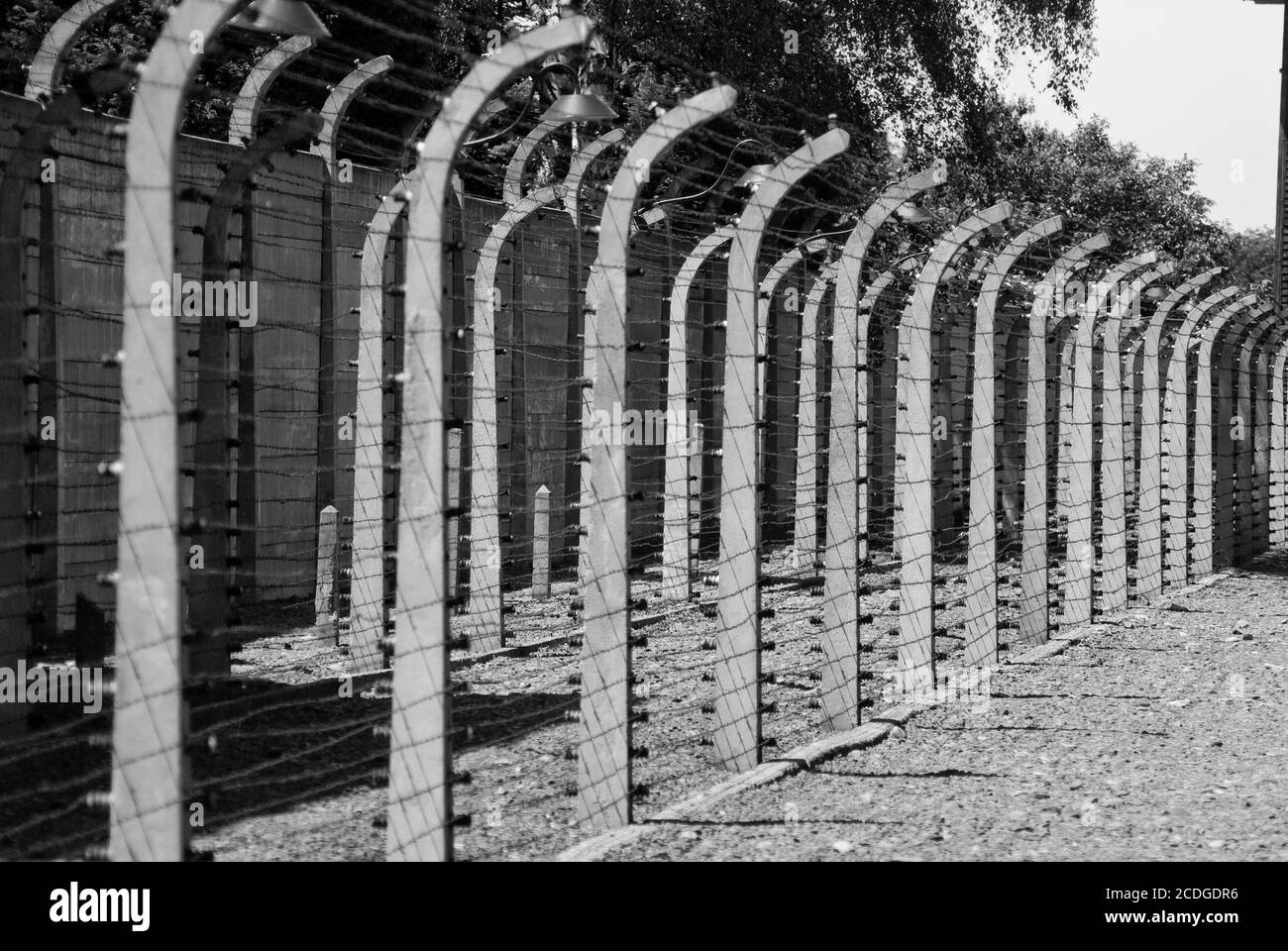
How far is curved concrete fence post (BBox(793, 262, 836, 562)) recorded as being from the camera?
45.2 feet

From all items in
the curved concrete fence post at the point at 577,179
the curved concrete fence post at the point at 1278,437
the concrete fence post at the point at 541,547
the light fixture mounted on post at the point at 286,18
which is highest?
the light fixture mounted on post at the point at 286,18

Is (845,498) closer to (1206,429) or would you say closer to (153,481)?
(153,481)

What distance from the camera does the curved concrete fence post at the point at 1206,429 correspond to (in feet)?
45.9

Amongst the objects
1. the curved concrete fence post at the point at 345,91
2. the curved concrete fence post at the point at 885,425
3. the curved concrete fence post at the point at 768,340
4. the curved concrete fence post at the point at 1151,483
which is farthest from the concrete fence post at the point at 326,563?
the curved concrete fence post at the point at 1151,483

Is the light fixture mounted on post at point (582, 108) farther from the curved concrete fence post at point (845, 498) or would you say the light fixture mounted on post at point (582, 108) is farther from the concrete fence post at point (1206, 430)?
the concrete fence post at point (1206, 430)

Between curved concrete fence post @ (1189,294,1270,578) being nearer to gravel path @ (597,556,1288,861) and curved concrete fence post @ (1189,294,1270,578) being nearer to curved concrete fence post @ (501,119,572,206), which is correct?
gravel path @ (597,556,1288,861)

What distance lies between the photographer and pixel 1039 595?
10406 millimetres

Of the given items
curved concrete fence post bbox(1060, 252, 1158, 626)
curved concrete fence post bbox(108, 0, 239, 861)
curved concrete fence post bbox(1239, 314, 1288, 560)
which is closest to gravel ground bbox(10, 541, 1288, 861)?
curved concrete fence post bbox(108, 0, 239, 861)

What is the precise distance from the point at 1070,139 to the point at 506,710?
3884cm

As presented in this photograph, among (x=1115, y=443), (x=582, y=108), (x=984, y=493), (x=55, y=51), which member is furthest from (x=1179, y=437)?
(x=55, y=51)

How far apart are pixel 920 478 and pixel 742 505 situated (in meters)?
1.96

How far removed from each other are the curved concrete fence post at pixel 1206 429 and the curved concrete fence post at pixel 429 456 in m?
10.4

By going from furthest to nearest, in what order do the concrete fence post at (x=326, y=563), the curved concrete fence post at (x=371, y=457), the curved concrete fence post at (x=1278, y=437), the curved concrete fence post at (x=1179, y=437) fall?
the curved concrete fence post at (x=1278, y=437) → the curved concrete fence post at (x=1179, y=437) → the concrete fence post at (x=326, y=563) → the curved concrete fence post at (x=371, y=457)
